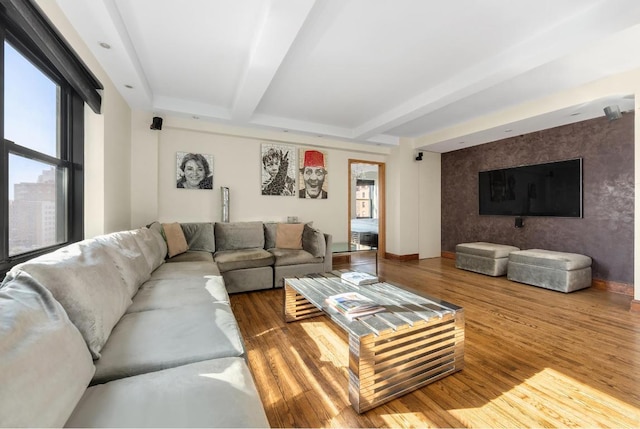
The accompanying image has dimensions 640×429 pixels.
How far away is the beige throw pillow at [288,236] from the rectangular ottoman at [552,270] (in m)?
Result: 3.20

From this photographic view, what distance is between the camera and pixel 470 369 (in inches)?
70.8

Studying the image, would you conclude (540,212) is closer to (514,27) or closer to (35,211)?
(514,27)

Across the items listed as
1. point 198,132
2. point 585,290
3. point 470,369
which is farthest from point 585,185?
point 198,132

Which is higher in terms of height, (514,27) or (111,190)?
(514,27)

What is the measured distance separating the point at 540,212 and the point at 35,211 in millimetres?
6077

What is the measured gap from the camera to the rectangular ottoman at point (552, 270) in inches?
134

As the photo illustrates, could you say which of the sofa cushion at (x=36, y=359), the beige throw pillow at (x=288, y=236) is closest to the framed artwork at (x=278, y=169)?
the beige throw pillow at (x=288, y=236)

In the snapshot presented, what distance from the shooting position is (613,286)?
3.51 m

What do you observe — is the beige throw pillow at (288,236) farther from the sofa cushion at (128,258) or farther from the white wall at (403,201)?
the white wall at (403,201)

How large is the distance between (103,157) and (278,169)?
254 centimetres

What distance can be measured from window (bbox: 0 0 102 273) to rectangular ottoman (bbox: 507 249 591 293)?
527 centimetres

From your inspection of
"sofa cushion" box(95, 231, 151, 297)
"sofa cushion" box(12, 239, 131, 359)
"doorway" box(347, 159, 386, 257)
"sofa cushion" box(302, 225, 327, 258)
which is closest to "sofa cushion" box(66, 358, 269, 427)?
"sofa cushion" box(12, 239, 131, 359)

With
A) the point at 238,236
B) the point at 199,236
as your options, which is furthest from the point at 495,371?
the point at 199,236

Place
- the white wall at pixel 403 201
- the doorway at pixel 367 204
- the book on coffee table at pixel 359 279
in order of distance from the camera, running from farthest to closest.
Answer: the doorway at pixel 367 204, the white wall at pixel 403 201, the book on coffee table at pixel 359 279
